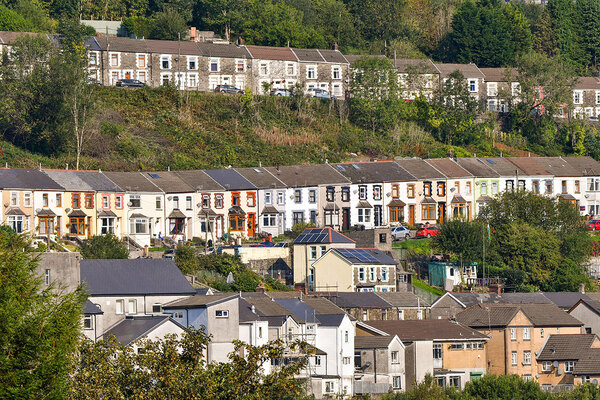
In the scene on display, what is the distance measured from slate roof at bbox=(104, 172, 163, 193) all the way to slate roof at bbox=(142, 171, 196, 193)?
48 cm

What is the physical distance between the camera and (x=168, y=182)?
8325 centimetres

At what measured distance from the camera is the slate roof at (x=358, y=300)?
66875mm

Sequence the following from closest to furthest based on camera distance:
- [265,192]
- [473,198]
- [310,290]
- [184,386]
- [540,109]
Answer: [184,386] → [310,290] → [265,192] → [473,198] → [540,109]

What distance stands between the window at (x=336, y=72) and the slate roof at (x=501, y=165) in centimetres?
1478

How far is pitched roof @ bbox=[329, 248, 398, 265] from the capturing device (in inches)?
2904

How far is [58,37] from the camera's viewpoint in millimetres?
97188

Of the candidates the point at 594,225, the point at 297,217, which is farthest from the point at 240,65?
the point at 594,225

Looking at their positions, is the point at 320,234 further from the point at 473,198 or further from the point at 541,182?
the point at 541,182

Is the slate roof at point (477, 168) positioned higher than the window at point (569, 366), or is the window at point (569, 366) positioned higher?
the slate roof at point (477, 168)

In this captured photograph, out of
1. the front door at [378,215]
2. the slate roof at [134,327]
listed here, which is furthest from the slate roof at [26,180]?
the slate roof at [134,327]

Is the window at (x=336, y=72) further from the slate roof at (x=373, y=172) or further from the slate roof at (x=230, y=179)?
the slate roof at (x=230, y=179)

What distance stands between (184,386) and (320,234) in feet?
158

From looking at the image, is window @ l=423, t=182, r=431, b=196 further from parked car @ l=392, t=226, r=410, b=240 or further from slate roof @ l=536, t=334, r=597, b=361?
slate roof @ l=536, t=334, r=597, b=361

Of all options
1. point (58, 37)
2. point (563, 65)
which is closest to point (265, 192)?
point (58, 37)
